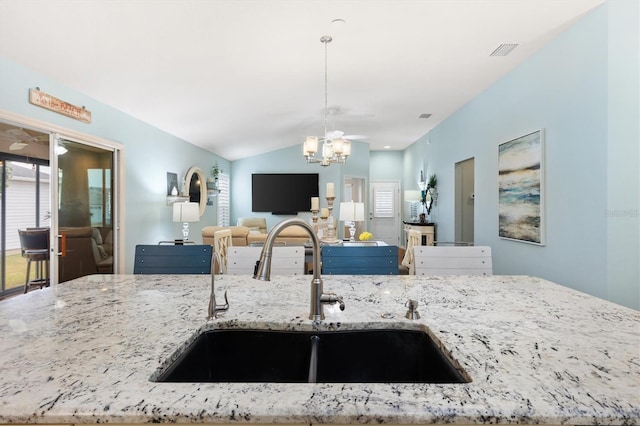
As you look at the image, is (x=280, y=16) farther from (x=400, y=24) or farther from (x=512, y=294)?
(x=512, y=294)

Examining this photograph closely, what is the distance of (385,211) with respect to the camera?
923cm

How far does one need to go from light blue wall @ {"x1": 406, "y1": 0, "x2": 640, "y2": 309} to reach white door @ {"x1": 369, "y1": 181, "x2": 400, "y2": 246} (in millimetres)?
5340

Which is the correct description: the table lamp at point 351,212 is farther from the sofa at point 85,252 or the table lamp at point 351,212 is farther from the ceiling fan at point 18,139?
the ceiling fan at point 18,139

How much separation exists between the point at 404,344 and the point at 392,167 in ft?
28.3

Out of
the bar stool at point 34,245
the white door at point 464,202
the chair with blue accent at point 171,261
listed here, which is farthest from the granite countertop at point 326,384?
the white door at point 464,202

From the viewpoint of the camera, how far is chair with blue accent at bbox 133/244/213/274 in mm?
2062

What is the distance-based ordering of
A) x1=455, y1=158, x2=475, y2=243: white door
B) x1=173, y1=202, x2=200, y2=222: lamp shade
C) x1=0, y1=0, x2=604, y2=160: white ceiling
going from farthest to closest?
x1=455, y1=158, x2=475, y2=243: white door, x1=173, y1=202, x2=200, y2=222: lamp shade, x1=0, y1=0, x2=604, y2=160: white ceiling

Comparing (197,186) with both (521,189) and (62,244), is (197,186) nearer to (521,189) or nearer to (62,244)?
(62,244)

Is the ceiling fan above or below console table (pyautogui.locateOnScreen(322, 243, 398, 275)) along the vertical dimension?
above

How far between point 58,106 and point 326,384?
3.59 meters

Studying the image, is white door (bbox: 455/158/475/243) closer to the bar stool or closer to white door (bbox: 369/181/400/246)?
white door (bbox: 369/181/400/246)

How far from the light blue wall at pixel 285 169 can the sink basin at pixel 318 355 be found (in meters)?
6.97

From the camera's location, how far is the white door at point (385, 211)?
9.22 meters

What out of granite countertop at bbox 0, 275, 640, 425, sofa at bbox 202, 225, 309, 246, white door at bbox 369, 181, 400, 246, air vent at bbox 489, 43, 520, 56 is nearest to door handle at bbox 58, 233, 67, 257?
sofa at bbox 202, 225, 309, 246
